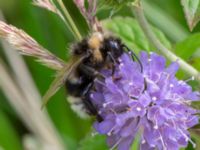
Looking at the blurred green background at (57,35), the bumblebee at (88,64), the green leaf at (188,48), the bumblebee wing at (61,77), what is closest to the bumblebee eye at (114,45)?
the bumblebee at (88,64)

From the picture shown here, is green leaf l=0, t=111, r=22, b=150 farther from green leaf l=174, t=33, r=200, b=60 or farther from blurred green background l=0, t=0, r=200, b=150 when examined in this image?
green leaf l=174, t=33, r=200, b=60

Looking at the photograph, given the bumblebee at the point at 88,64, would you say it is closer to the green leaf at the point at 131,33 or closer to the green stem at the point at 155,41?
the green stem at the point at 155,41

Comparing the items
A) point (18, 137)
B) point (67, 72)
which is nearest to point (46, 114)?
point (18, 137)

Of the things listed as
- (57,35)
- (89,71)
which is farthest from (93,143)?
(57,35)

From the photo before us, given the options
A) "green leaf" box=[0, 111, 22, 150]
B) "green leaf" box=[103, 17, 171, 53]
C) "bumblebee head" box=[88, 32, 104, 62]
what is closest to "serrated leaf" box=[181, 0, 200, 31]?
"bumblebee head" box=[88, 32, 104, 62]

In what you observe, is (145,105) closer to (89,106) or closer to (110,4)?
(89,106)

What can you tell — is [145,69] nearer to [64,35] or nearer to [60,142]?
[60,142]
